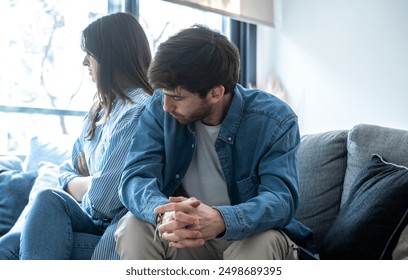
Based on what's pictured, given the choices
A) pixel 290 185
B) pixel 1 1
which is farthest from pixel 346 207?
pixel 1 1

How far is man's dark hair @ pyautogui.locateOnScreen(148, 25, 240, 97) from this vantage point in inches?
53.2

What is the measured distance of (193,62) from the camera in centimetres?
136

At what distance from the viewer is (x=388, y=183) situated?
142 centimetres

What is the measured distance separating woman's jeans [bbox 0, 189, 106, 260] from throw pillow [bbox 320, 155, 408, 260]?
643 mm

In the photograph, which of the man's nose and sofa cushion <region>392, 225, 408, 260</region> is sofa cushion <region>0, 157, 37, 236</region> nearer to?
the man's nose

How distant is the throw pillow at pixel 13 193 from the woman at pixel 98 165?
0.43m

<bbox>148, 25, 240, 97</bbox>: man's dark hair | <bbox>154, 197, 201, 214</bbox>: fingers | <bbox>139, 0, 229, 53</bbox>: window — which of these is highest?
<bbox>148, 25, 240, 97</bbox>: man's dark hair

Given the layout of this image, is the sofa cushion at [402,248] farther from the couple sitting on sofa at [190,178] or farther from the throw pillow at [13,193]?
the throw pillow at [13,193]

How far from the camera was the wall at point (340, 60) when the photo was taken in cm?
281

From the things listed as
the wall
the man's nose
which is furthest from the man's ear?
the wall

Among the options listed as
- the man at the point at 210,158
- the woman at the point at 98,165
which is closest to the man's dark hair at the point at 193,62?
the man at the point at 210,158

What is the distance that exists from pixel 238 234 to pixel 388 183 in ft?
1.54

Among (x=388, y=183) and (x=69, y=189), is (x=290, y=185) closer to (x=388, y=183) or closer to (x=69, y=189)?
(x=388, y=183)

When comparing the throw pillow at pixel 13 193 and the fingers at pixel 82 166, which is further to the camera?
the throw pillow at pixel 13 193
